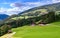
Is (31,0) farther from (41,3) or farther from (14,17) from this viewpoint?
(14,17)

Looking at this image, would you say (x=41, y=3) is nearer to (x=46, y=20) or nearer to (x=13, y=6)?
(x=46, y=20)

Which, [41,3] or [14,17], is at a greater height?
[41,3]

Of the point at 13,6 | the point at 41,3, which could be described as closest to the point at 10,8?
the point at 13,6

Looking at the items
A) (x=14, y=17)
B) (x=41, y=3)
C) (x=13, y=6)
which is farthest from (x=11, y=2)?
(x=41, y=3)

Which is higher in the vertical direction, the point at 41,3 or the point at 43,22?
the point at 41,3

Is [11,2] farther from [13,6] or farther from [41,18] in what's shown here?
[41,18]

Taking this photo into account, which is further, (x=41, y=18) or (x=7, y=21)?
(x=41, y=18)

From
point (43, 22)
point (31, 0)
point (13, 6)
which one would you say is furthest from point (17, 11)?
point (43, 22)
